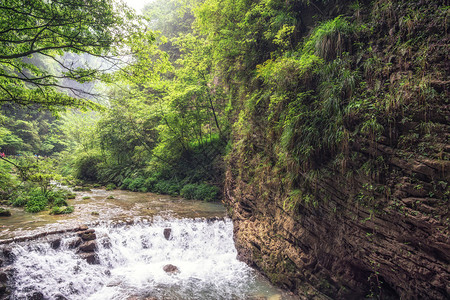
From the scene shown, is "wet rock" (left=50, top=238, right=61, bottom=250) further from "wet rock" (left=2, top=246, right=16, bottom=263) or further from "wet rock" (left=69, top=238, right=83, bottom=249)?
"wet rock" (left=2, top=246, right=16, bottom=263)

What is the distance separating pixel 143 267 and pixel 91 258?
167cm

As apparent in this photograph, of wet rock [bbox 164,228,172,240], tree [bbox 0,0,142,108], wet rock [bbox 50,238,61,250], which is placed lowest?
wet rock [bbox 164,228,172,240]

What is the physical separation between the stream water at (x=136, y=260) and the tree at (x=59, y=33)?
182 inches

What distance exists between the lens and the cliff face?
341 cm

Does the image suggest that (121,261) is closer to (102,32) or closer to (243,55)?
(102,32)

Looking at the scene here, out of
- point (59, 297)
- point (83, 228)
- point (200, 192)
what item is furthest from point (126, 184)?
point (59, 297)

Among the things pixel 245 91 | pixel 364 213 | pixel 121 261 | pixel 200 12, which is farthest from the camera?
pixel 200 12

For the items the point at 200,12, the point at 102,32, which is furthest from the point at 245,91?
the point at 102,32

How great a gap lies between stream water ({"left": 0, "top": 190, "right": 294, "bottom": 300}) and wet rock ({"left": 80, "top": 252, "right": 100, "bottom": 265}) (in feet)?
0.32

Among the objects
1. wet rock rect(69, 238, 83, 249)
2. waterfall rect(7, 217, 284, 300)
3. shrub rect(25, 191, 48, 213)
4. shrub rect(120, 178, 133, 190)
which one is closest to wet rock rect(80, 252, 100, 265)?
waterfall rect(7, 217, 284, 300)

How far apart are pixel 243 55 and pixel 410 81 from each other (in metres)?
6.26

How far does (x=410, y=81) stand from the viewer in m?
3.78

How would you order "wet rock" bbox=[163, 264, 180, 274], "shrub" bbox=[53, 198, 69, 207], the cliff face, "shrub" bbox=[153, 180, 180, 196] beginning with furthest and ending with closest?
1. "shrub" bbox=[153, 180, 180, 196]
2. "shrub" bbox=[53, 198, 69, 207]
3. "wet rock" bbox=[163, 264, 180, 274]
4. the cliff face

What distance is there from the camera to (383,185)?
3920mm
